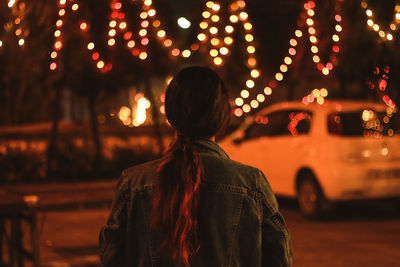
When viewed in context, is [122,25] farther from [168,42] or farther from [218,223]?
[218,223]

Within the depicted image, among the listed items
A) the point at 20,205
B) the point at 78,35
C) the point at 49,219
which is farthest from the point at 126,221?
the point at 78,35

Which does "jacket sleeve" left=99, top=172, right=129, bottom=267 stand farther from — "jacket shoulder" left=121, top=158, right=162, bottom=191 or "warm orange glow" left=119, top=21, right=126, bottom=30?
"warm orange glow" left=119, top=21, right=126, bottom=30

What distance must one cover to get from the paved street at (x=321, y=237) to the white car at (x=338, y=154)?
0.44 metres

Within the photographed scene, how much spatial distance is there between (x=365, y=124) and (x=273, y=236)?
273 inches

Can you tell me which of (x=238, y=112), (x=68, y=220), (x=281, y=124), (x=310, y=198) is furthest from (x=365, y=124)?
(x=68, y=220)

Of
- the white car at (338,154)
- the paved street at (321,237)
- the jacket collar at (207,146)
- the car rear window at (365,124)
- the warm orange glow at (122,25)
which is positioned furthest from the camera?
the car rear window at (365,124)

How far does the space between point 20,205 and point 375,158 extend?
210 inches

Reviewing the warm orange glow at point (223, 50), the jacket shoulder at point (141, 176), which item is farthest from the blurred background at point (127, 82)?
the jacket shoulder at point (141, 176)

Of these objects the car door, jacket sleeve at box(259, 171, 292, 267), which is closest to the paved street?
the car door

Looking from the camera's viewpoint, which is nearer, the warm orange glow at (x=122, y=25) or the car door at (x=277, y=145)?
the warm orange glow at (x=122, y=25)

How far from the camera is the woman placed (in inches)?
83.8

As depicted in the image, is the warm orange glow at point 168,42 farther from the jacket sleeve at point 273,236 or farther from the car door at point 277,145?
the jacket sleeve at point 273,236

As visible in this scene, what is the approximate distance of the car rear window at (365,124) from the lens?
8.78m

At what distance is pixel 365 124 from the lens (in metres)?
8.82
